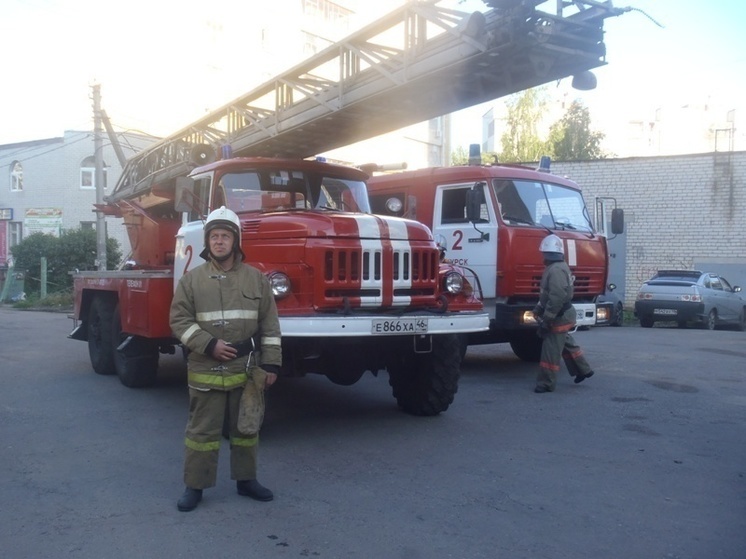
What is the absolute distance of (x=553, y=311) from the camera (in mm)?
8609

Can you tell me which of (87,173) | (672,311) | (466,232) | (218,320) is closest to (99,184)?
(87,173)

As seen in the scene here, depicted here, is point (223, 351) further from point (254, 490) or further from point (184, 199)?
point (184, 199)

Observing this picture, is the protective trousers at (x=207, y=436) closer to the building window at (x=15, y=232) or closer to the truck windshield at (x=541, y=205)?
the truck windshield at (x=541, y=205)

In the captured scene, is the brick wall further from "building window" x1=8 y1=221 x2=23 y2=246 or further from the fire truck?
"building window" x1=8 y1=221 x2=23 y2=246

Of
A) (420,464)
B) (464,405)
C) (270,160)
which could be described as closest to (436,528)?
(420,464)

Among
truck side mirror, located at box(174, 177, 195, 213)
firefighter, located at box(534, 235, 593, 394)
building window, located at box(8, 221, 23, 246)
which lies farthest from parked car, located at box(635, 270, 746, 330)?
building window, located at box(8, 221, 23, 246)

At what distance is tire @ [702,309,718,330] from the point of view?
18.6 meters

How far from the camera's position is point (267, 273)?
616 centimetres

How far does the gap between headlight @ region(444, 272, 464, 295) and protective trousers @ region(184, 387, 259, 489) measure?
2.66m

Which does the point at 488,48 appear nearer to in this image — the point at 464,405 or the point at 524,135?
the point at 464,405

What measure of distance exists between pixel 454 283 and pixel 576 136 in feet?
133

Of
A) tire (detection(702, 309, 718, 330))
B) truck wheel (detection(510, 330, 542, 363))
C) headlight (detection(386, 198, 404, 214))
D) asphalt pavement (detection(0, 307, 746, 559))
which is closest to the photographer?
asphalt pavement (detection(0, 307, 746, 559))

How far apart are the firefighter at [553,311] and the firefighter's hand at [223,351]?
15.9ft

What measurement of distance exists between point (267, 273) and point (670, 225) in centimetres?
2102
